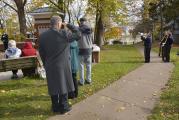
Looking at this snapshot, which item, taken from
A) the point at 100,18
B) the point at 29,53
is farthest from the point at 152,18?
the point at 29,53

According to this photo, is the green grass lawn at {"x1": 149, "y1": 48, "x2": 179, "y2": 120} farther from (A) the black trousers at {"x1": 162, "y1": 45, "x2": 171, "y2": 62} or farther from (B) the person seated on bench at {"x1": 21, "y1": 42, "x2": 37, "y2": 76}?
(A) the black trousers at {"x1": 162, "y1": 45, "x2": 171, "y2": 62}

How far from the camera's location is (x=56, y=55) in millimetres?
7551

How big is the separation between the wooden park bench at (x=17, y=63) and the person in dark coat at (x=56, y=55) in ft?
12.0

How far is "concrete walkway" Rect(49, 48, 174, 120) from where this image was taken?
25.2 feet

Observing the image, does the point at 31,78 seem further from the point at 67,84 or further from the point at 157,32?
the point at 157,32

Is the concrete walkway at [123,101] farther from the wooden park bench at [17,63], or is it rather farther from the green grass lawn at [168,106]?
the wooden park bench at [17,63]

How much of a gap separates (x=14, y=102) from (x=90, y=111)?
1.98 m

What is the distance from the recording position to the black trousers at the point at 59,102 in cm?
779

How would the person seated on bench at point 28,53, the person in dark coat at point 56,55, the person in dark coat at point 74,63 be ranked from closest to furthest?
the person in dark coat at point 56,55 → the person in dark coat at point 74,63 → the person seated on bench at point 28,53

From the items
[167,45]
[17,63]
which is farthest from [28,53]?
[167,45]

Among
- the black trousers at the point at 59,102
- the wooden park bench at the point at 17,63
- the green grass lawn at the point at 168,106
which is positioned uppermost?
the wooden park bench at the point at 17,63

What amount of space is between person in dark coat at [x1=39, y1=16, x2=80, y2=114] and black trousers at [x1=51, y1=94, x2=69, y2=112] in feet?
0.11

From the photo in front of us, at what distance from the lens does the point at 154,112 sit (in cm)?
795

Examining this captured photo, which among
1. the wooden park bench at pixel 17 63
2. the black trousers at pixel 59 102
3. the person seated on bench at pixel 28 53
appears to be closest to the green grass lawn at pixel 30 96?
the black trousers at pixel 59 102
